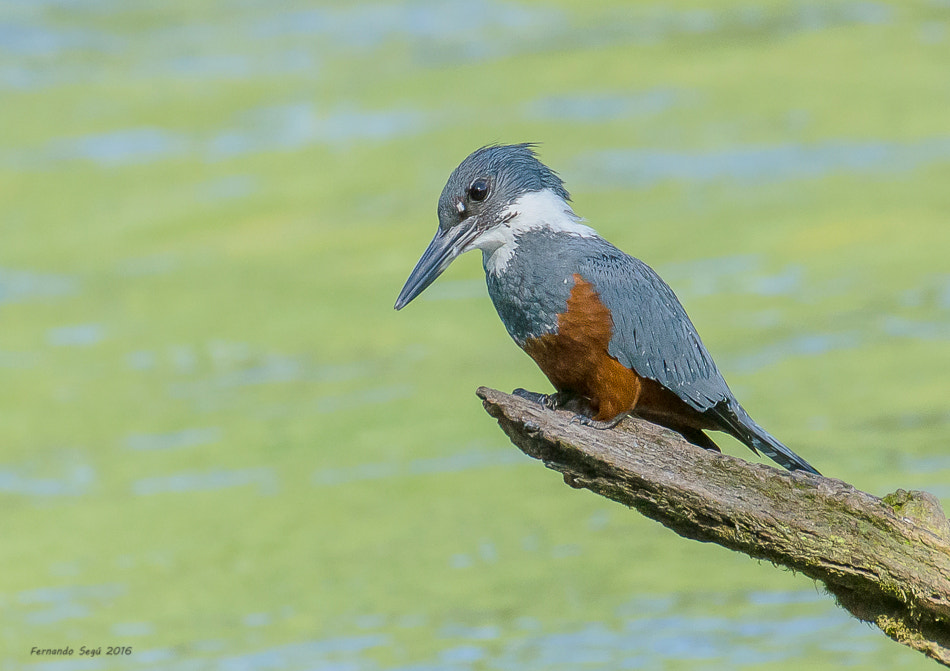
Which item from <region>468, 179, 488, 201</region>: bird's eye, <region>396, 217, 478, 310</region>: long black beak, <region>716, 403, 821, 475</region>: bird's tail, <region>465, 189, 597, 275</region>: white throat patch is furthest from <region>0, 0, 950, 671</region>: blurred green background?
<region>468, 179, 488, 201</region>: bird's eye

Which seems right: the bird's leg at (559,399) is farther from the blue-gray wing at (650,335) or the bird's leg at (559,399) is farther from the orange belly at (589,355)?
the blue-gray wing at (650,335)

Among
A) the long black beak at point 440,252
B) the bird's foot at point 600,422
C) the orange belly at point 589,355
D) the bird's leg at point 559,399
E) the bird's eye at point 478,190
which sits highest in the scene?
the bird's eye at point 478,190

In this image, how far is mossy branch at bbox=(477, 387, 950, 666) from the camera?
14.5 ft

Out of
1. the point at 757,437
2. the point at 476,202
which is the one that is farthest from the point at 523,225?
the point at 757,437

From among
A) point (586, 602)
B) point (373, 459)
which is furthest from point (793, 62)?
point (586, 602)

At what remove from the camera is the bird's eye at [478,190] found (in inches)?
213

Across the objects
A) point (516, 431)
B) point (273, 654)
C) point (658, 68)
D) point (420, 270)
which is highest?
point (658, 68)

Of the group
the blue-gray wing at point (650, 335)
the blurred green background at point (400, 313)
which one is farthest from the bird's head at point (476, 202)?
the blurred green background at point (400, 313)

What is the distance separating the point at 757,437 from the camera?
203 inches

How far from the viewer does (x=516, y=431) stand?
477 centimetres

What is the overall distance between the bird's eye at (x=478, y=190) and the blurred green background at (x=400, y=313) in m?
3.29

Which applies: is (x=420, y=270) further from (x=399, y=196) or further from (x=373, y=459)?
(x=399, y=196)

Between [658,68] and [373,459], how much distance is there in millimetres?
9251

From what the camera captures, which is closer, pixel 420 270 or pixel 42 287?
pixel 420 270
